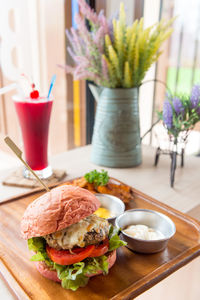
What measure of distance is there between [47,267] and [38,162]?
2.12 feet

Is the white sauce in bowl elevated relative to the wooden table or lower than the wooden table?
elevated

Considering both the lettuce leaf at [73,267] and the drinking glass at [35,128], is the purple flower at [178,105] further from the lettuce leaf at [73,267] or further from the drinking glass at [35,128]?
the lettuce leaf at [73,267]

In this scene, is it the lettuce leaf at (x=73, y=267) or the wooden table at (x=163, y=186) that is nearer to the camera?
the lettuce leaf at (x=73, y=267)

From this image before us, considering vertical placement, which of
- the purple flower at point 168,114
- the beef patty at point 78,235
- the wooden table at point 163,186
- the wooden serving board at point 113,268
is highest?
the purple flower at point 168,114

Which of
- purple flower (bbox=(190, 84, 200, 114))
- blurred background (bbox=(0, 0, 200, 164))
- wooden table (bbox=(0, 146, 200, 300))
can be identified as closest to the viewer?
wooden table (bbox=(0, 146, 200, 300))

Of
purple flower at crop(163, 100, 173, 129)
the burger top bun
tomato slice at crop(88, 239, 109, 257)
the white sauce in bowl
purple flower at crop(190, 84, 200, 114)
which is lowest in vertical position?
the white sauce in bowl

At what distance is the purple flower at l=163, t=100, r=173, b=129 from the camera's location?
46.7 inches

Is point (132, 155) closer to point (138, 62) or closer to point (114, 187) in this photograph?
point (114, 187)

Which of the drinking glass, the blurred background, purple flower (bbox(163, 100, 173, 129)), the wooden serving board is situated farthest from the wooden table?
the blurred background

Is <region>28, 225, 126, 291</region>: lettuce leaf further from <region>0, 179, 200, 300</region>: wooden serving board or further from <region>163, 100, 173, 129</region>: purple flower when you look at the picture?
<region>163, 100, 173, 129</region>: purple flower

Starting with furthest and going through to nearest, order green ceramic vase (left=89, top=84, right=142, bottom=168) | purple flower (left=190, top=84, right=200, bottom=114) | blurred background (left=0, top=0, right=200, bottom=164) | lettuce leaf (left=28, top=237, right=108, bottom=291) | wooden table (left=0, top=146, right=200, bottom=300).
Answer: blurred background (left=0, top=0, right=200, bottom=164), green ceramic vase (left=89, top=84, right=142, bottom=168), purple flower (left=190, top=84, right=200, bottom=114), wooden table (left=0, top=146, right=200, bottom=300), lettuce leaf (left=28, top=237, right=108, bottom=291)

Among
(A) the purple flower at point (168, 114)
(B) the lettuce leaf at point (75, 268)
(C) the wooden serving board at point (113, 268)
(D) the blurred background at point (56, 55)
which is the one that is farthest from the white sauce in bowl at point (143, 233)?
(D) the blurred background at point (56, 55)

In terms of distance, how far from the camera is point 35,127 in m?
1.23

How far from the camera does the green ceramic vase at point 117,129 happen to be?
4.37 feet
